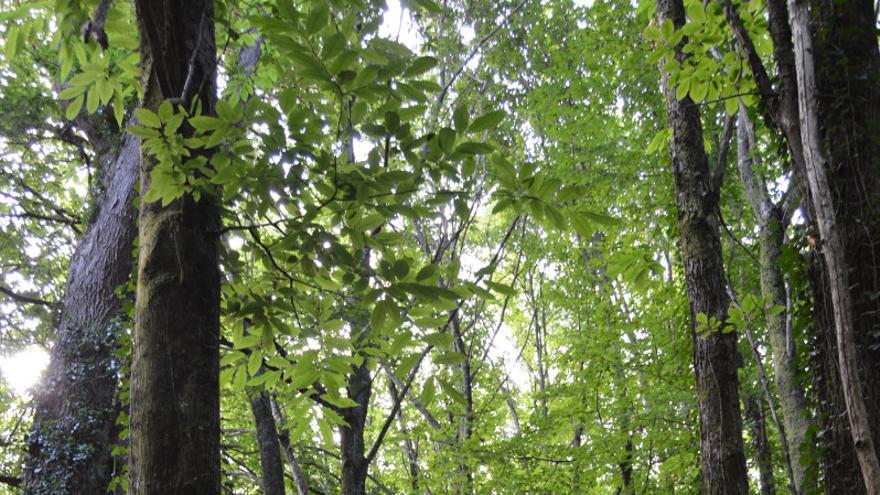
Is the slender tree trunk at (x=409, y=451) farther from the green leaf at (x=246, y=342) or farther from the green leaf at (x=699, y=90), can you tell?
the green leaf at (x=246, y=342)

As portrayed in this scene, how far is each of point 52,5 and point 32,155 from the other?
7.21 meters

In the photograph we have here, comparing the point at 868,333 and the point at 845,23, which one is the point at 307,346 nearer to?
the point at 868,333

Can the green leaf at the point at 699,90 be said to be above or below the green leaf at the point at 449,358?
above

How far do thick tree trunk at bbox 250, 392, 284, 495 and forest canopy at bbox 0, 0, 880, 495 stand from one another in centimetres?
3

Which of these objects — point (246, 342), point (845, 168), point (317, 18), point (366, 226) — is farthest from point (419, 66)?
point (845, 168)

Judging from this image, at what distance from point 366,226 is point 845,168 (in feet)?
5.90

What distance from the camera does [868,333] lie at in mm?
2137

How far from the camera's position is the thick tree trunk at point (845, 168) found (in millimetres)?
2086

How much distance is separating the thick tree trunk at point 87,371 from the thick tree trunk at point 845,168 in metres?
5.49

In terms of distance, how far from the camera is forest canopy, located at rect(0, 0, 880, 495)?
1.65 m

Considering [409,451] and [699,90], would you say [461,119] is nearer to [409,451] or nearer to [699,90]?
[699,90]

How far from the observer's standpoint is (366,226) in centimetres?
196

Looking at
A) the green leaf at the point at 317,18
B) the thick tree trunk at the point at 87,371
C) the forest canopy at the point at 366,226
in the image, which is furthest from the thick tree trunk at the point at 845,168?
the thick tree trunk at the point at 87,371

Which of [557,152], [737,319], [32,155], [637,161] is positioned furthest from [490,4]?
[32,155]
